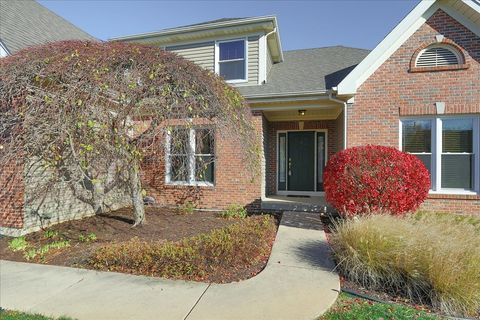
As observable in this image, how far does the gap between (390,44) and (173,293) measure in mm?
7971

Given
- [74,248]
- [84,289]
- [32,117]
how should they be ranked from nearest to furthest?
1. [84,289]
2. [32,117]
3. [74,248]

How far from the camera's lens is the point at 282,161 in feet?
36.5

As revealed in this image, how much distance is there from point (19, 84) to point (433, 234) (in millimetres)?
7496

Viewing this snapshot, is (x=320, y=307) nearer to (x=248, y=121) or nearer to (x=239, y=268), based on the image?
(x=239, y=268)

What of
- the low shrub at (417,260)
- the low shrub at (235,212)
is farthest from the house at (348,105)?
the low shrub at (417,260)

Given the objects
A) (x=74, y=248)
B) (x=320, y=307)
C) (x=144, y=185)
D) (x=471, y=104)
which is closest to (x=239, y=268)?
(x=320, y=307)

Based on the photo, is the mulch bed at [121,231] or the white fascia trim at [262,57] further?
the white fascia trim at [262,57]

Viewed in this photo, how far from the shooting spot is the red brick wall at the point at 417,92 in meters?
7.18

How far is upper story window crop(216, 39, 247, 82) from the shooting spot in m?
10.4

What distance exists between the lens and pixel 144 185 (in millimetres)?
9742

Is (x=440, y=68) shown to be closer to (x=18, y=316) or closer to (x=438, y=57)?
(x=438, y=57)

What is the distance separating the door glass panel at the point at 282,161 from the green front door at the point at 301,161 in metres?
0.16

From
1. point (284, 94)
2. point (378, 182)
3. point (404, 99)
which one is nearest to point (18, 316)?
point (378, 182)

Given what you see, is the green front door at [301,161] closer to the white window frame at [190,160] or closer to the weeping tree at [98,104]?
the white window frame at [190,160]
